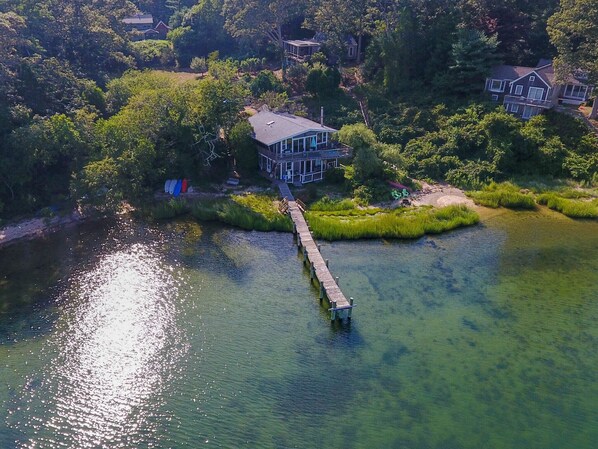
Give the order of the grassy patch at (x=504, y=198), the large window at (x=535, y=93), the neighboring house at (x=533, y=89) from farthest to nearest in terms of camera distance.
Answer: the large window at (x=535, y=93), the neighboring house at (x=533, y=89), the grassy patch at (x=504, y=198)

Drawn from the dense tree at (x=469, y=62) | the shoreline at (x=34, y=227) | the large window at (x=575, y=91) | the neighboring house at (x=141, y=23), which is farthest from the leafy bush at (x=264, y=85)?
the neighboring house at (x=141, y=23)

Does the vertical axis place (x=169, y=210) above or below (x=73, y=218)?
above

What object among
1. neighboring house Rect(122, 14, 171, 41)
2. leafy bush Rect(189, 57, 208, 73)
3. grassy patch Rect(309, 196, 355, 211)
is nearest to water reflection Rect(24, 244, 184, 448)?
grassy patch Rect(309, 196, 355, 211)

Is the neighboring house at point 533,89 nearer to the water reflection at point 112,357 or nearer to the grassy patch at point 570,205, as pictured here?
the grassy patch at point 570,205

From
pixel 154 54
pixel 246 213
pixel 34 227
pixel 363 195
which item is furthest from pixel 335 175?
pixel 154 54

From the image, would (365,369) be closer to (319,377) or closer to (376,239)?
(319,377)

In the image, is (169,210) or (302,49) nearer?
(169,210)

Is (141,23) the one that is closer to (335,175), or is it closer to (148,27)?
(148,27)
